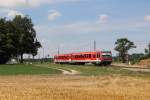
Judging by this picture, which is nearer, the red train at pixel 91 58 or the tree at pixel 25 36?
the red train at pixel 91 58

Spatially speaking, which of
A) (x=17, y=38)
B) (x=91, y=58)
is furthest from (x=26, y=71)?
(x=17, y=38)

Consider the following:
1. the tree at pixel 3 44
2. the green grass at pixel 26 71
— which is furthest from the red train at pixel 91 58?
the green grass at pixel 26 71

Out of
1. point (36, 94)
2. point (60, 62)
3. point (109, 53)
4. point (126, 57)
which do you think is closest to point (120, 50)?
point (126, 57)

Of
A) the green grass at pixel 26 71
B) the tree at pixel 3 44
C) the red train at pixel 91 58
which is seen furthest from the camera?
the tree at pixel 3 44

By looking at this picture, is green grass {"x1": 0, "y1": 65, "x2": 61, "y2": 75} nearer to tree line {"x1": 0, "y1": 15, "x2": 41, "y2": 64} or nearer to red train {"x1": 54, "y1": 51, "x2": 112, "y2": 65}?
red train {"x1": 54, "y1": 51, "x2": 112, "y2": 65}

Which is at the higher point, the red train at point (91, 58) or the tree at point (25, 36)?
the tree at point (25, 36)

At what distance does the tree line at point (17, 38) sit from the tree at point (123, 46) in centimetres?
2518

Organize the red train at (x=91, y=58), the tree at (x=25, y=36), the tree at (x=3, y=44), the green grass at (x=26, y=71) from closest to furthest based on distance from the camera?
the green grass at (x=26, y=71), the red train at (x=91, y=58), the tree at (x=3, y=44), the tree at (x=25, y=36)

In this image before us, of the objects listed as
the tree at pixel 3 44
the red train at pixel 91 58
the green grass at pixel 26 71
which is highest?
the tree at pixel 3 44

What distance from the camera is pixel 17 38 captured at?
144 meters

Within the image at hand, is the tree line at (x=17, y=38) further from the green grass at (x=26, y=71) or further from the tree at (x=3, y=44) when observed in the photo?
the green grass at (x=26, y=71)

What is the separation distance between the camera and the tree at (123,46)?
151 metres

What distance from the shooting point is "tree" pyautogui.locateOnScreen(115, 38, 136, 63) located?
151 meters

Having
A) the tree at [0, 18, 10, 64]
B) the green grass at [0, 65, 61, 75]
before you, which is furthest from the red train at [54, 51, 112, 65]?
the green grass at [0, 65, 61, 75]
